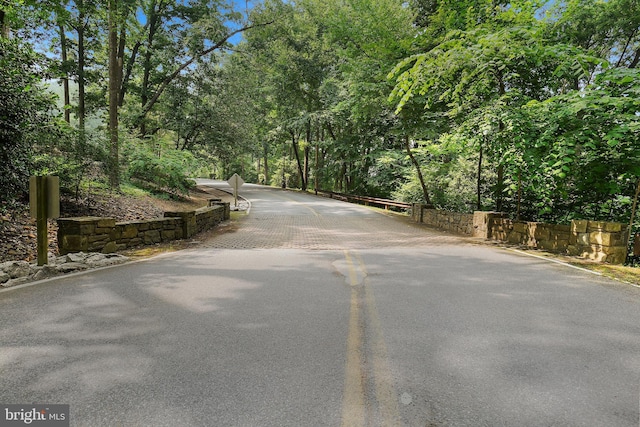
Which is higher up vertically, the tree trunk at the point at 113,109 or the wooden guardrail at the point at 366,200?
the tree trunk at the point at 113,109

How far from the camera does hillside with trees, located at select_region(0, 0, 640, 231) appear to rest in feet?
25.7

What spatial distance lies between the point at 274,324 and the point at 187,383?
1.29 m

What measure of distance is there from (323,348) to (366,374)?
568 millimetres

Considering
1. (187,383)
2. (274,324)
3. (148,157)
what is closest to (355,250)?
(274,324)

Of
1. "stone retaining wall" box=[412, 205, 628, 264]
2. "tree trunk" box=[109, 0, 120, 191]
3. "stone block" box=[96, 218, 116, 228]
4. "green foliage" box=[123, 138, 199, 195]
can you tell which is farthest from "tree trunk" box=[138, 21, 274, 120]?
"stone retaining wall" box=[412, 205, 628, 264]

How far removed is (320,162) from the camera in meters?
38.8

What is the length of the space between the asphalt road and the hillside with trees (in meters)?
3.84

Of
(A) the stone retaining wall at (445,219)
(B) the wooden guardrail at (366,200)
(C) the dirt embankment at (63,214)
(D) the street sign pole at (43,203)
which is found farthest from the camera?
(B) the wooden guardrail at (366,200)

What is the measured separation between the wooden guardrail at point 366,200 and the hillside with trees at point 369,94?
0.63m

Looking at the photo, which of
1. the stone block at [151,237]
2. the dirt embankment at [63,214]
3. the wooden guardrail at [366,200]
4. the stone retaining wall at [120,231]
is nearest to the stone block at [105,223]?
the stone retaining wall at [120,231]

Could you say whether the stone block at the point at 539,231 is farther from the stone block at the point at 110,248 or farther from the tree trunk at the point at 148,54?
the tree trunk at the point at 148,54

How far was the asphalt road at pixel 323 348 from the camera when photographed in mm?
2393

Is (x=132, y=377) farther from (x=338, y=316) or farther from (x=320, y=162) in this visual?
(x=320, y=162)

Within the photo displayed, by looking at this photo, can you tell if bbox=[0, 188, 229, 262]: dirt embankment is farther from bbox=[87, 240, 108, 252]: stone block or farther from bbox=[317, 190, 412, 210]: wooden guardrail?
bbox=[317, 190, 412, 210]: wooden guardrail
